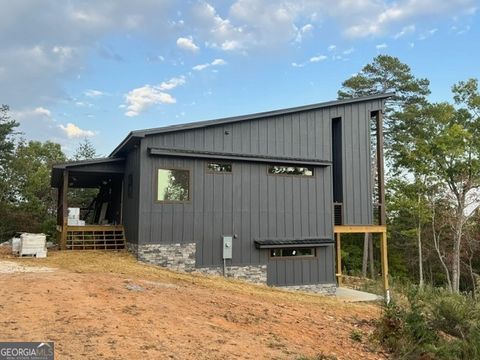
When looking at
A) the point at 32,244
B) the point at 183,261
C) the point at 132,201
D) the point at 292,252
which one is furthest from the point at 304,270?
the point at 32,244

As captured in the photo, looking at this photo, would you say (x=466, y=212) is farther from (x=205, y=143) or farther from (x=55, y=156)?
(x=55, y=156)

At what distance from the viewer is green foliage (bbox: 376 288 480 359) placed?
18.2ft

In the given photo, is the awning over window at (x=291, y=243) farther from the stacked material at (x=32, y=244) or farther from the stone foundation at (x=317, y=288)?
the stacked material at (x=32, y=244)

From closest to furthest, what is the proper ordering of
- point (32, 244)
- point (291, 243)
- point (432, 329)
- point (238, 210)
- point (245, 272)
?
point (432, 329), point (32, 244), point (245, 272), point (238, 210), point (291, 243)

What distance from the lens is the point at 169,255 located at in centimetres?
1136

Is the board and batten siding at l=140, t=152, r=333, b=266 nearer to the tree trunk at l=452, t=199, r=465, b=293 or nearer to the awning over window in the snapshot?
the awning over window

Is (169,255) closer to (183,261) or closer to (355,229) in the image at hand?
(183,261)

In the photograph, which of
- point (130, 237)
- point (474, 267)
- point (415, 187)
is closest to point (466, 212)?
point (415, 187)

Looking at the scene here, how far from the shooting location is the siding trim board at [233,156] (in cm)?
1139

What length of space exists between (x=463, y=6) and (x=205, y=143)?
34.6 ft

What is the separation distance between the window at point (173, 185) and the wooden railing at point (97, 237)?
255cm

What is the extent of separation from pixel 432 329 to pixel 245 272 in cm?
669

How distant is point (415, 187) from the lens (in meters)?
22.8
